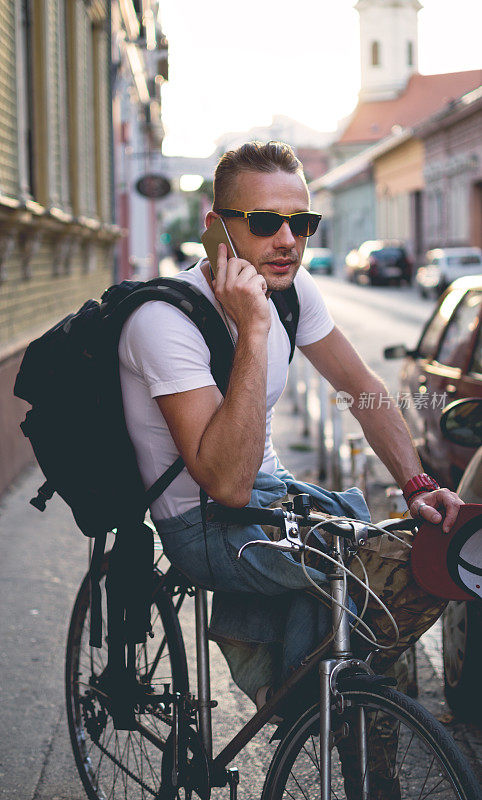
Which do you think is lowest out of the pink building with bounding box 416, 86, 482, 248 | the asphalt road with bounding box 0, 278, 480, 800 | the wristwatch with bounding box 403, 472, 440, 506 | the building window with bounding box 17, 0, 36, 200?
the asphalt road with bounding box 0, 278, 480, 800

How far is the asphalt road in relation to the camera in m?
3.69

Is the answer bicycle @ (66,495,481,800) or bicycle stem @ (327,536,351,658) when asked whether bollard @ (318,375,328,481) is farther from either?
bicycle stem @ (327,536,351,658)

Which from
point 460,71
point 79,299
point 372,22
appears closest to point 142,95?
point 79,299

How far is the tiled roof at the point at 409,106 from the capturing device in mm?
70312

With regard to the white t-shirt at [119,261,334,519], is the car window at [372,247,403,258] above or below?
above

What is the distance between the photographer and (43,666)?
4668mm

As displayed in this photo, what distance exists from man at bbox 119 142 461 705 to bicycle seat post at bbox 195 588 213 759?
0.26 ft

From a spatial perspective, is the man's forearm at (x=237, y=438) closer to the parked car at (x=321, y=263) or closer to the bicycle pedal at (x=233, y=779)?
the bicycle pedal at (x=233, y=779)

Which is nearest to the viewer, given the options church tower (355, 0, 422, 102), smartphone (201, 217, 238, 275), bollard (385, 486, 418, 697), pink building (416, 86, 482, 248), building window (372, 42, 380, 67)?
smartphone (201, 217, 238, 275)

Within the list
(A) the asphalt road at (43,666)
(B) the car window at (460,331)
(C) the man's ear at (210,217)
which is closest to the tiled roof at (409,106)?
(B) the car window at (460,331)

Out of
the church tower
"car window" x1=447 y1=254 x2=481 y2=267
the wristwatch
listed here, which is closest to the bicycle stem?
the wristwatch

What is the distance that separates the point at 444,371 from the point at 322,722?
14.2 feet

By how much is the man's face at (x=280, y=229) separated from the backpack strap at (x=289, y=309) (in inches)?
6.9

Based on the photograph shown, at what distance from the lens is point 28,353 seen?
2.72 meters
